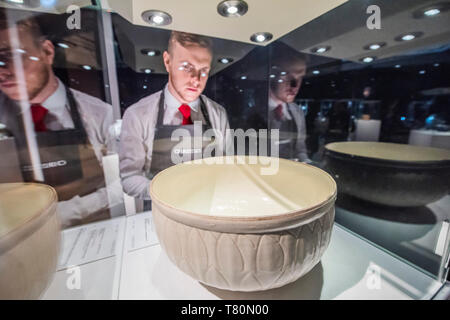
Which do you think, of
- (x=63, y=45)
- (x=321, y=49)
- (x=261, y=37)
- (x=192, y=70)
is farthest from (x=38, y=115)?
(x=321, y=49)

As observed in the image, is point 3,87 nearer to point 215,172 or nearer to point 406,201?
point 215,172

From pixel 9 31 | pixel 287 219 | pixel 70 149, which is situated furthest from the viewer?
pixel 70 149

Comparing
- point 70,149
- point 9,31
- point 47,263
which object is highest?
point 9,31

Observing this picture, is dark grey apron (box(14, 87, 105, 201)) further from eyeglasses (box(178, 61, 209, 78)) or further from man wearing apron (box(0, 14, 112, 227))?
eyeglasses (box(178, 61, 209, 78))

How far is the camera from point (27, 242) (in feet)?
0.87

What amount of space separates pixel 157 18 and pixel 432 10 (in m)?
0.58

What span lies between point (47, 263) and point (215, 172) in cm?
40

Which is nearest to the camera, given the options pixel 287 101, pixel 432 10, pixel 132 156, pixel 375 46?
pixel 432 10

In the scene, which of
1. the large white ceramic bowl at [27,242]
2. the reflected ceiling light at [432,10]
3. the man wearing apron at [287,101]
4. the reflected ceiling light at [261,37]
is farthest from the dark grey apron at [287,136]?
the large white ceramic bowl at [27,242]

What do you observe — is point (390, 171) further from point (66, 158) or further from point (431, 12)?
point (66, 158)

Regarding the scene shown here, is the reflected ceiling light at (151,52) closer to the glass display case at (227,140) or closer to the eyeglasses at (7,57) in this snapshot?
the glass display case at (227,140)

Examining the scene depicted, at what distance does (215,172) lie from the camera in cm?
60

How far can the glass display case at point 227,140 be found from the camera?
0.37 meters
